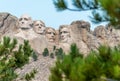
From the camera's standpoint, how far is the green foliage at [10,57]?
1139cm

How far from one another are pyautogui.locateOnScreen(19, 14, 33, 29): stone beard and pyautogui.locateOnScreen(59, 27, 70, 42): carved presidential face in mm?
3491

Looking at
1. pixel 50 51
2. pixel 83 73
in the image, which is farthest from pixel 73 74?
pixel 50 51

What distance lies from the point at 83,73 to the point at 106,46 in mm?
471

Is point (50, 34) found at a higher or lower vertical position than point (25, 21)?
lower

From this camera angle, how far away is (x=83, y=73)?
17.3 ft

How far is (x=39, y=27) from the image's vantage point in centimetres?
4900

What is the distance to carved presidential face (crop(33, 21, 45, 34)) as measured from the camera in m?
48.6

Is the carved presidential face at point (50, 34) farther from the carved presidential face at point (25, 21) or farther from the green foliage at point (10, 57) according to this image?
the green foliage at point (10, 57)

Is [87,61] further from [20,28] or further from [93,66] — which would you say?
[20,28]

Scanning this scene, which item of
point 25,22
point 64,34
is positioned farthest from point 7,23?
point 64,34

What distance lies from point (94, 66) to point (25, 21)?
43.1 m

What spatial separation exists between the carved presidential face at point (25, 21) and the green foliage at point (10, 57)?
35250 millimetres

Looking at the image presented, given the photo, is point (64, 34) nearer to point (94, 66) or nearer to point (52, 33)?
point (52, 33)

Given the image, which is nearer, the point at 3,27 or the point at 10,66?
the point at 10,66
